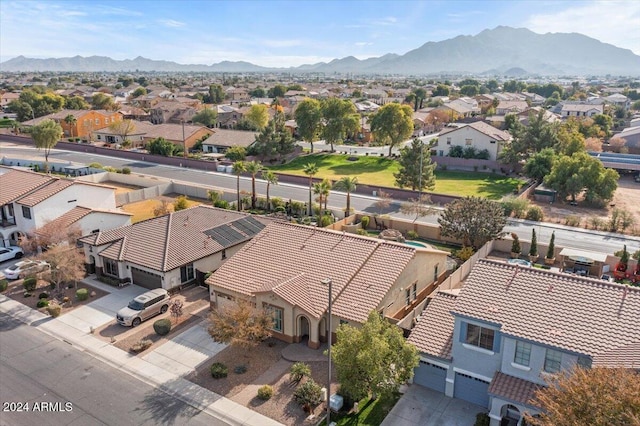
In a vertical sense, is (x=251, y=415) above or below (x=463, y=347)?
below

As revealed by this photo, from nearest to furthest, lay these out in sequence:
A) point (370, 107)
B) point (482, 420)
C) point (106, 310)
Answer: point (482, 420) → point (106, 310) → point (370, 107)

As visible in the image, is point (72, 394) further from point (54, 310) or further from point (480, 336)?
point (480, 336)

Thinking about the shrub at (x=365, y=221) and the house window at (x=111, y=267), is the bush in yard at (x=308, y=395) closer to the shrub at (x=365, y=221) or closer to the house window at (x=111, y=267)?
the house window at (x=111, y=267)

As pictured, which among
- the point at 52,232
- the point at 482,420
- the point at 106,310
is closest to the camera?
the point at 482,420

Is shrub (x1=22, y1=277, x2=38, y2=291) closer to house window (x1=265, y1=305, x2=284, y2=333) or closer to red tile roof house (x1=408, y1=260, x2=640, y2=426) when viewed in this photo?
house window (x1=265, y1=305, x2=284, y2=333)

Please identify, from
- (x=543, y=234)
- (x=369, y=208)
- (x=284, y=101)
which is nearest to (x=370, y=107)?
(x=284, y=101)

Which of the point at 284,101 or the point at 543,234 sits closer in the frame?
the point at 543,234

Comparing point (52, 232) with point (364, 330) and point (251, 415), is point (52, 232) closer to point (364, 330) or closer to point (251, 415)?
point (251, 415)

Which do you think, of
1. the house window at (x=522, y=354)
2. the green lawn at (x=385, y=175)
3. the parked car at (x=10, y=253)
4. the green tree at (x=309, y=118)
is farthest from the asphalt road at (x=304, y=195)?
the parked car at (x=10, y=253)
